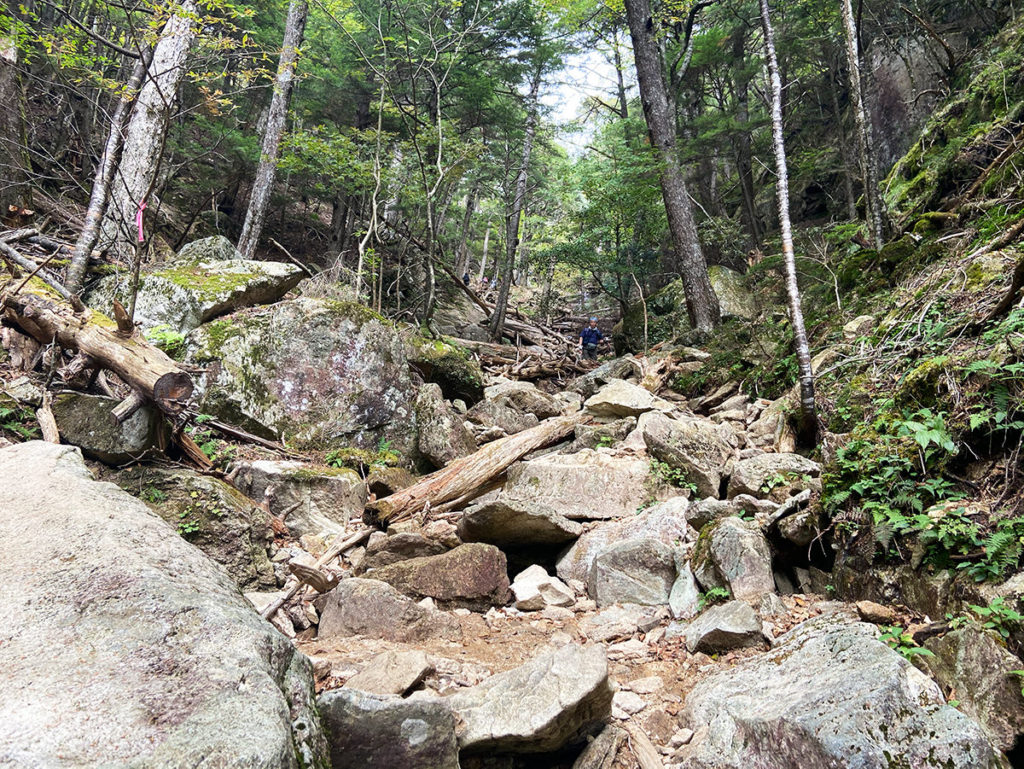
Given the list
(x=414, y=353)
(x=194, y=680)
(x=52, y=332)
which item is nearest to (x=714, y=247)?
(x=414, y=353)

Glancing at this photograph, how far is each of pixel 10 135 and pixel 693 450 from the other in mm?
12543

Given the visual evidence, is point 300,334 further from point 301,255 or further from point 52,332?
point 301,255

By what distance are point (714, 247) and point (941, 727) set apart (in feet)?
54.6

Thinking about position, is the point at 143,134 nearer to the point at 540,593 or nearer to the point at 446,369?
the point at 446,369

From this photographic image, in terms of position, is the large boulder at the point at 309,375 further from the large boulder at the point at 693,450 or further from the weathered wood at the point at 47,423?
the large boulder at the point at 693,450

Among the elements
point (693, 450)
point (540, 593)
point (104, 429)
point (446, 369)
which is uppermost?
point (446, 369)

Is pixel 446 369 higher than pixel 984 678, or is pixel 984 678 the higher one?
pixel 446 369

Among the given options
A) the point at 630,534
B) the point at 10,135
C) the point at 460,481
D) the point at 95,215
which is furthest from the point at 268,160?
the point at 630,534

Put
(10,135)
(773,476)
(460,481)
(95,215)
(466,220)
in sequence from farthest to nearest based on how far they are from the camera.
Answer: (466,220) → (10,135) → (95,215) → (460,481) → (773,476)

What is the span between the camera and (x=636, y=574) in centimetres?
454

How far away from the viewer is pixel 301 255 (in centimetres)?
1845

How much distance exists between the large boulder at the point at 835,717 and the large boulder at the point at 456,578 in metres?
2.15

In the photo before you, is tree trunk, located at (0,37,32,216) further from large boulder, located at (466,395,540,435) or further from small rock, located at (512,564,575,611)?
small rock, located at (512,564,575,611)

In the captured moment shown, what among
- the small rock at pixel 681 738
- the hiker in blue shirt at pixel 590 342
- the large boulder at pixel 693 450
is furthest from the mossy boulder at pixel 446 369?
the small rock at pixel 681 738
